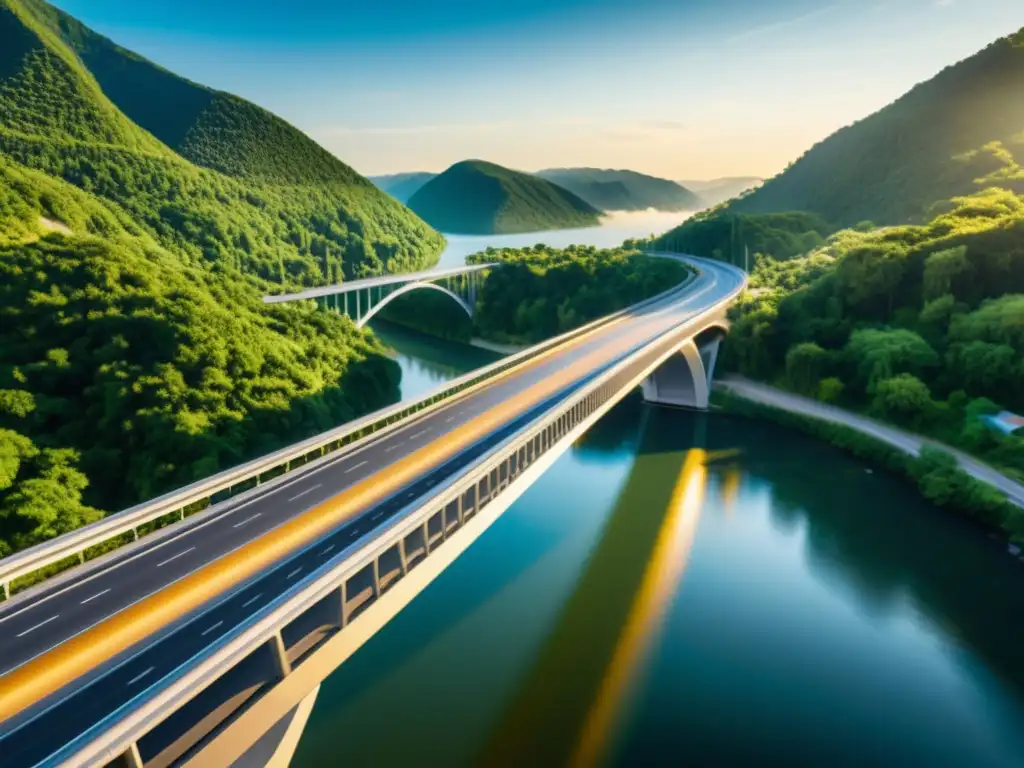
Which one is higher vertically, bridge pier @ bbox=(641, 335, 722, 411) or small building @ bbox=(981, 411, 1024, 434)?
small building @ bbox=(981, 411, 1024, 434)

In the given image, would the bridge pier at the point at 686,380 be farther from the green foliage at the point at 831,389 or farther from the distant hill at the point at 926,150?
the distant hill at the point at 926,150

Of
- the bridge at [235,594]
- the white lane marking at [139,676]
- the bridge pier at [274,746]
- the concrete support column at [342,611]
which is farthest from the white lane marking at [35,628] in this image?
the concrete support column at [342,611]

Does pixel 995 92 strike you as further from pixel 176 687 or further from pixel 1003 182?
pixel 176 687

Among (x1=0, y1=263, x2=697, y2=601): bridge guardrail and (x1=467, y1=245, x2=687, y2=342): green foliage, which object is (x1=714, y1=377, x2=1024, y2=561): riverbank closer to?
(x1=0, y1=263, x2=697, y2=601): bridge guardrail

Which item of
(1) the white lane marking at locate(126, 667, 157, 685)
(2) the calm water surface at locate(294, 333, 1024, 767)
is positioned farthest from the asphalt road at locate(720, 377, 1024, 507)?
(1) the white lane marking at locate(126, 667, 157, 685)

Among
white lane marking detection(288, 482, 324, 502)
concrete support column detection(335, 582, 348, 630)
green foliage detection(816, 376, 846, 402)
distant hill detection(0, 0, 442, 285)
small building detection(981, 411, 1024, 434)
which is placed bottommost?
green foliage detection(816, 376, 846, 402)

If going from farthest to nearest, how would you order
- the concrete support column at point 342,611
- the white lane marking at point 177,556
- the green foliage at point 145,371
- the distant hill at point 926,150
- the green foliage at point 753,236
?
the distant hill at point 926,150, the green foliage at point 753,236, the green foliage at point 145,371, the white lane marking at point 177,556, the concrete support column at point 342,611
